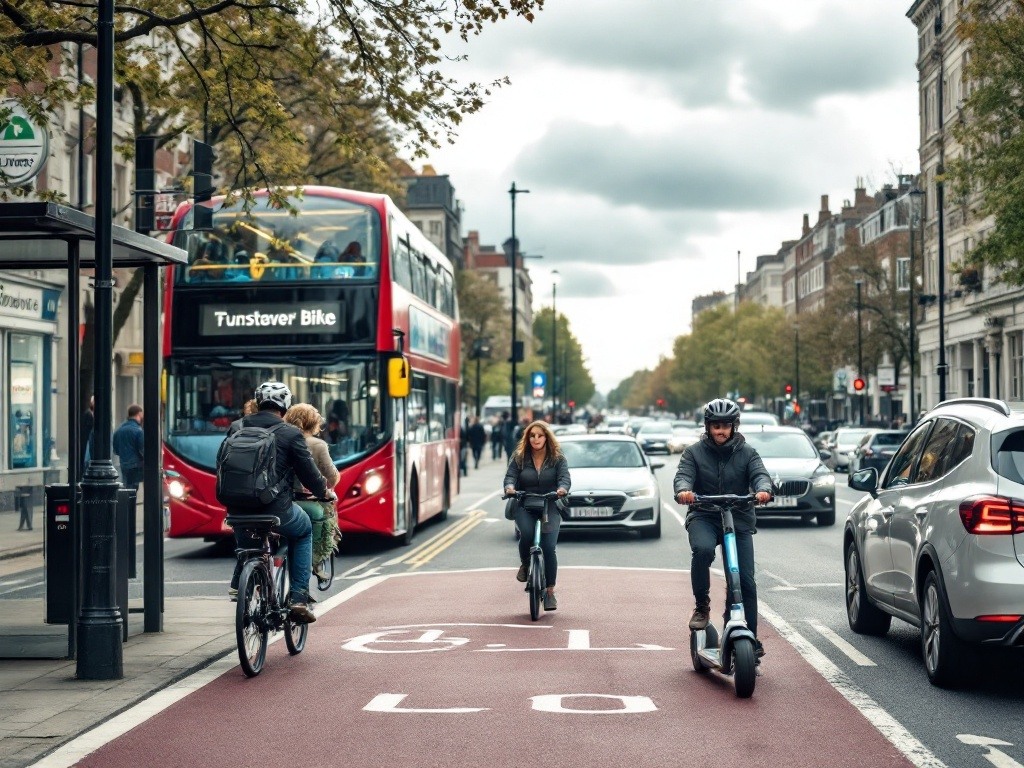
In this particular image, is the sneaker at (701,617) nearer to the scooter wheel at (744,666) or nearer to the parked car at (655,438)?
the scooter wheel at (744,666)

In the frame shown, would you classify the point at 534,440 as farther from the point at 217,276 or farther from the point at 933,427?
the point at 217,276

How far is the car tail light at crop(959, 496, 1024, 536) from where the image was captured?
8.39 meters

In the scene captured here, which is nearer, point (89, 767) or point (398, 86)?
point (89, 767)

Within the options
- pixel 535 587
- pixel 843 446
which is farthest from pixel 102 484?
pixel 843 446

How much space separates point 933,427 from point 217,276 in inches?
397

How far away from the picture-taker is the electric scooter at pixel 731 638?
334 inches

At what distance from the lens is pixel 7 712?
8062mm

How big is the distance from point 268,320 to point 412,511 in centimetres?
418

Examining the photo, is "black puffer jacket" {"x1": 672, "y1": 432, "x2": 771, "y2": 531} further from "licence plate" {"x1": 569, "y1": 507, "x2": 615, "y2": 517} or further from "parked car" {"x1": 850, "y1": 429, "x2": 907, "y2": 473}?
"parked car" {"x1": 850, "y1": 429, "x2": 907, "y2": 473}

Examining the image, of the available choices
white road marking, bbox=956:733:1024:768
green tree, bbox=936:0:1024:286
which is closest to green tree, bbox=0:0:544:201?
white road marking, bbox=956:733:1024:768

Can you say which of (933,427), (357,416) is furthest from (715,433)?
(357,416)

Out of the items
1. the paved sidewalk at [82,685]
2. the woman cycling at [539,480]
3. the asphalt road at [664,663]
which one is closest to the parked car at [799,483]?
the asphalt road at [664,663]

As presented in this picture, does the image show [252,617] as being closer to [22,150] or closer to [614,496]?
[22,150]

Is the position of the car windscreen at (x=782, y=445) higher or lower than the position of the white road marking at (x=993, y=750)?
higher
